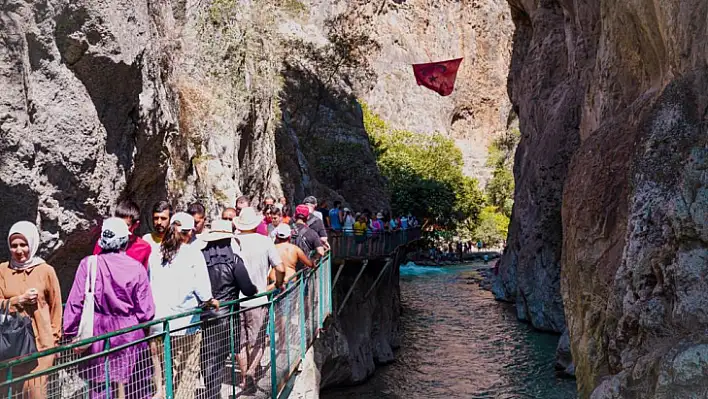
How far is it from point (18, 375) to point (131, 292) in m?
1.04

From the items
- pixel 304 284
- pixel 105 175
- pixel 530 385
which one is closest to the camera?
pixel 105 175

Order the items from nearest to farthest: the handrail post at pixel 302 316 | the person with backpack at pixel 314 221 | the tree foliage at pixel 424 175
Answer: the handrail post at pixel 302 316 < the person with backpack at pixel 314 221 < the tree foliage at pixel 424 175

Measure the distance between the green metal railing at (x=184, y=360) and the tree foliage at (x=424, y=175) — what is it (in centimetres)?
4287

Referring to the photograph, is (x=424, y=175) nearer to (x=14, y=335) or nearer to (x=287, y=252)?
(x=287, y=252)

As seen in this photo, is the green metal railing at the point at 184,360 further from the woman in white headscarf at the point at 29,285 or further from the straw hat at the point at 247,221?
the straw hat at the point at 247,221

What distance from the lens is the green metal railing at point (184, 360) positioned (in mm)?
4312

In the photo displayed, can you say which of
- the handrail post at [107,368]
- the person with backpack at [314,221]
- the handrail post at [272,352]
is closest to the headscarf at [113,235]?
the handrail post at [107,368]

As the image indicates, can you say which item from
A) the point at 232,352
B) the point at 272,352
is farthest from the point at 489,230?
the point at 232,352

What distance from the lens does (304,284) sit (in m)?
9.20

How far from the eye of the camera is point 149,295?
208 inches

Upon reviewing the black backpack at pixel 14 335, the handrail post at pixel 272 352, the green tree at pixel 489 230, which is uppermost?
the black backpack at pixel 14 335

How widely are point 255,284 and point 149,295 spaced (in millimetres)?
2026

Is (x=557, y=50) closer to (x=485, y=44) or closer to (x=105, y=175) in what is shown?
(x=105, y=175)

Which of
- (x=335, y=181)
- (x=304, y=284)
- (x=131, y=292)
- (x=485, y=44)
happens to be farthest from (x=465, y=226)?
(x=131, y=292)
